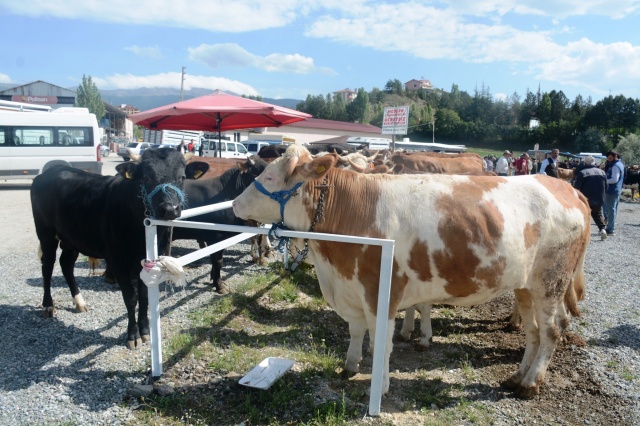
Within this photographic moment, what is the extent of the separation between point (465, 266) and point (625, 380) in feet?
7.30

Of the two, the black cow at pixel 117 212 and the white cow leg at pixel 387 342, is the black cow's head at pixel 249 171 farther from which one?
the white cow leg at pixel 387 342

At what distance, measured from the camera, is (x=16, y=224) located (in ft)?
37.9

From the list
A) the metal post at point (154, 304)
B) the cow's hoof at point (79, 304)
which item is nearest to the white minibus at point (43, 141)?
the cow's hoof at point (79, 304)

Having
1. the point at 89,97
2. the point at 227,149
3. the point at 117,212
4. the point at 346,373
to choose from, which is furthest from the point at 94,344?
the point at 89,97

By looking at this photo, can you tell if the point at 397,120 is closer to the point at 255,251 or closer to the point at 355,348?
the point at 255,251

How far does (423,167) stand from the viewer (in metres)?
8.47

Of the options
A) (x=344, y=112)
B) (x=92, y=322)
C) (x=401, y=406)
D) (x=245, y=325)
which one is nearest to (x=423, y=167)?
(x=245, y=325)

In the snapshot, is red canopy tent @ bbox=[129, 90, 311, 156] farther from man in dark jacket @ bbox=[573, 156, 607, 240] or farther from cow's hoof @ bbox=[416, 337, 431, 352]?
man in dark jacket @ bbox=[573, 156, 607, 240]

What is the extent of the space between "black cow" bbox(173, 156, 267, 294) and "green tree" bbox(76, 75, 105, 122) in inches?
3244

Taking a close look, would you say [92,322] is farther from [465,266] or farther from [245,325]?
[465,266]

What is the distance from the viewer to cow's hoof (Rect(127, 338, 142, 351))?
4688 mm

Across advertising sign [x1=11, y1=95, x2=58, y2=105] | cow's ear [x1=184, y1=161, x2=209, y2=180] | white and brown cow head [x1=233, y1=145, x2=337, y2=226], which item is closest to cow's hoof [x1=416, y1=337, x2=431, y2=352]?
white and brown cow head [x1=233, y1=145, x2=337, y2=226]

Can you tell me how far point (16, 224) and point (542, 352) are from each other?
12142 mm

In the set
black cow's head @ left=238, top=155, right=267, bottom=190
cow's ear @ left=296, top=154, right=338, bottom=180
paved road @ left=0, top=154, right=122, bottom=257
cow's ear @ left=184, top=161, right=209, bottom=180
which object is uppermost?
cow's ear @ left=296, top=154, right=338, bottom=180
